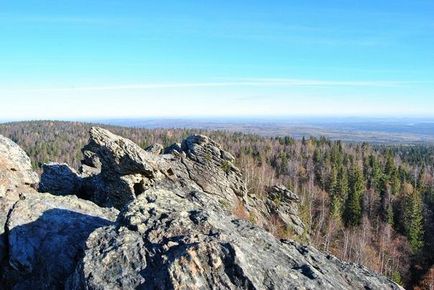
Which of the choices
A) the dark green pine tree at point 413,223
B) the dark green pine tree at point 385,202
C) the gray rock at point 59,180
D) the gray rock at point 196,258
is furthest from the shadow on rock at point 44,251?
the dark green pine tree at point 385,202

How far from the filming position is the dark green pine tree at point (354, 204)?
9588 cm

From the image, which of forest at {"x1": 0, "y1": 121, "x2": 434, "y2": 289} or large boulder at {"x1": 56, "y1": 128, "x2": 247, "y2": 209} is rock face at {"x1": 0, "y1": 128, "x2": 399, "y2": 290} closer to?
large boulder at {"x1": 56, "y1": 128, "x2": 247, "y2": 209}

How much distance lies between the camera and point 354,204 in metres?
96.0

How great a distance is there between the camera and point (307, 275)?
1156 centimetres

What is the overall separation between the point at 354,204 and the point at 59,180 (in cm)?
7739

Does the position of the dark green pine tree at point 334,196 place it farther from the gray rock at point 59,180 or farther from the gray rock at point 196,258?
the gray rock at point 196,258

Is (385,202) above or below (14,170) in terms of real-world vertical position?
below

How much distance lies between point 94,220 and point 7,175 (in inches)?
533

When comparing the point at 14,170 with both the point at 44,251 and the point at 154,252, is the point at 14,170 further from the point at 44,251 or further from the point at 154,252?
the point at 154,252

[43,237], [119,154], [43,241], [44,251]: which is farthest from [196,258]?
[119,154]

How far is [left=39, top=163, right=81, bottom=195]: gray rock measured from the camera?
106 ft

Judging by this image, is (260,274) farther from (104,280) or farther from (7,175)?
(7,175)

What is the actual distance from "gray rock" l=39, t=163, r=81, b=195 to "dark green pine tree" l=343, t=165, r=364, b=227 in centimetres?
7588

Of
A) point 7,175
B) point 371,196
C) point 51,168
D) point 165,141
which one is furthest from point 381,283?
point 165,141
